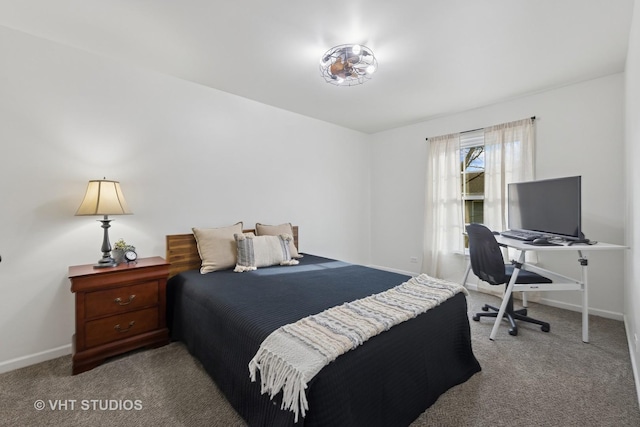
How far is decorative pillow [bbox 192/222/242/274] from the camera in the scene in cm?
261

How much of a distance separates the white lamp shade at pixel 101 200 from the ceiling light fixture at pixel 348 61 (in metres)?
Result: 2.02

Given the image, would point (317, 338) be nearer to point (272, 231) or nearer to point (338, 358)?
point (338, 358)

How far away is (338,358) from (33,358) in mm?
2477

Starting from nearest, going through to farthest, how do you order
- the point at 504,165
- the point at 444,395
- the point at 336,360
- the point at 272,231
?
1. the point at 336,360
2. the point at 444,395
3. the point at 272,231
4. the point at 504,165

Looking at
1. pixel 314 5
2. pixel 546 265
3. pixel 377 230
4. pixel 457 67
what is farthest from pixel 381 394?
pixel 377 230

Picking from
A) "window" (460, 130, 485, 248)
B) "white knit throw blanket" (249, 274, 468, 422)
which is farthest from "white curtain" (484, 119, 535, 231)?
"white knit throw blanket" (249, 274, 468, 422)

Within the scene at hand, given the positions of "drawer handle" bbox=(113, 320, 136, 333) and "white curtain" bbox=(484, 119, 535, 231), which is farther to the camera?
"white curtain" bbox=(484, 119, 535, 231)

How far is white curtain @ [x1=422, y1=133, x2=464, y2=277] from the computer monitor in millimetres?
773

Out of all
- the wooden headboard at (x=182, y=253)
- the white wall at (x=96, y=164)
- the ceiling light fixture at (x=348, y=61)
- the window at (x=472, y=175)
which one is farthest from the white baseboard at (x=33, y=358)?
the window at (x=472, y=175)

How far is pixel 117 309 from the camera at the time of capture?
82.9 inches

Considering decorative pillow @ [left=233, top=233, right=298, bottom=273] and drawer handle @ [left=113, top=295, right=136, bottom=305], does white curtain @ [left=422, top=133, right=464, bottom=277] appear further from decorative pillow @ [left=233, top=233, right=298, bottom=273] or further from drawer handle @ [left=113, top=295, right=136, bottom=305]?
drawer handle @ [left=113, top=295, right=136, bottom=305]

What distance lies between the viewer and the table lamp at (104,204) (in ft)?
6.87

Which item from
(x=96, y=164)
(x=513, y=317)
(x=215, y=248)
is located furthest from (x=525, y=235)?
(x=96, y=164)

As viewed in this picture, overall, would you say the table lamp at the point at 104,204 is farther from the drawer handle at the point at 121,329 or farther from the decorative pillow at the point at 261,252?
the decorative pillow at the point at 261,252
